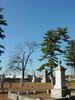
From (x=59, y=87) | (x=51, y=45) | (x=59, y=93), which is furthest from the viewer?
(x=51, y=45)

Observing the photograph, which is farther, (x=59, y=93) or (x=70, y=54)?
(x=70, y=54)

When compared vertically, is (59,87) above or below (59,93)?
above

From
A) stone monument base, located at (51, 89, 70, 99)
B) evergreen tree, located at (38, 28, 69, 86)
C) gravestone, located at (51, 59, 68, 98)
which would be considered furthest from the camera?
evergreen tree, located at (38, 28, 69, 86)

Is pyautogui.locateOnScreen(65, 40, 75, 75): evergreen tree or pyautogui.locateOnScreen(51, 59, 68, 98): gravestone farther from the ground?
pyautogui.locateOnScreen(65, 40, 75, 75): evergreen tree

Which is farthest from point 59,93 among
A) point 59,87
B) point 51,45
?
point 51,45

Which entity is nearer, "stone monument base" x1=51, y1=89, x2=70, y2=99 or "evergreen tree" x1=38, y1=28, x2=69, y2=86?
"stone monument base" x1=51, y1=89, x2=70, y2=99

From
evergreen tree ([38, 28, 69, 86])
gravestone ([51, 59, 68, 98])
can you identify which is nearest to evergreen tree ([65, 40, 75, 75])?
evergreen tree ([38, 28, 69, 86])

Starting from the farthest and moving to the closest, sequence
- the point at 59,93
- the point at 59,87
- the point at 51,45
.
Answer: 1. the point at 51,45
2. the point at 59,87
3. the point at 59,93

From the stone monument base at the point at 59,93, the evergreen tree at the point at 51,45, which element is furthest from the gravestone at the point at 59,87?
the evergreen tree at the point at 51,45

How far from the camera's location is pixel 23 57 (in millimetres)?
57969

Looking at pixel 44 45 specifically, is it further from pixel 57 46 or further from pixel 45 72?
pixel 45 72

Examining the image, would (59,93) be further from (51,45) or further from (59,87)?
(51,45)

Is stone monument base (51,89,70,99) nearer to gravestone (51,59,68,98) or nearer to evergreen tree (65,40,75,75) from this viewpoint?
gravestone (51,59,68,98)

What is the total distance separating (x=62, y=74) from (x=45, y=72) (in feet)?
80.6
